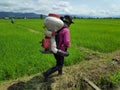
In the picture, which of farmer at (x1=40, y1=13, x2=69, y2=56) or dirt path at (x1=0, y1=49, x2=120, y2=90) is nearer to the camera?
farmer at (x1=40, y1=13, x2=69, y2=56)

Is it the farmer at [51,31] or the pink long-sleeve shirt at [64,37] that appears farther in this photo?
the pink long-sleeve shirt at [64,37]

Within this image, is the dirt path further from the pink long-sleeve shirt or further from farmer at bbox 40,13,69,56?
the pink long-sleeve shirt

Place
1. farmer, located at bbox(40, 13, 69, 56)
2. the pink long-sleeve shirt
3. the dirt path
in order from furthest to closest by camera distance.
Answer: the dirt path < the pink long-sleeve shirt < farmer, located at bbox(40, 13, 69, 56)

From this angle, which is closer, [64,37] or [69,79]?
[64,37]

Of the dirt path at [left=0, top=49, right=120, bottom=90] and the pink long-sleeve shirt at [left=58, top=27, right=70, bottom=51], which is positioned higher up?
the pink long-sleeve shirt at [left=58, top=27, right=70, bottom=51]

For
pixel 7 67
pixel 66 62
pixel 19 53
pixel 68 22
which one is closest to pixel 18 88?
pixel 7 67

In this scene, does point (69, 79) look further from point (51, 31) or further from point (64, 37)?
point (51, 31)

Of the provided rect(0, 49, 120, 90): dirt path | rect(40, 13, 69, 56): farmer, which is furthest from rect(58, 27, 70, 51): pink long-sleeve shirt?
rect(0, 49, 120, 90): dirt path

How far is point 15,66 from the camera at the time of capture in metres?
6.34

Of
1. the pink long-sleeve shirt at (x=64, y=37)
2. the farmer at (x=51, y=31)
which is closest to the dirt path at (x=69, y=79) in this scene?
the farmer at (x=51, y=31)

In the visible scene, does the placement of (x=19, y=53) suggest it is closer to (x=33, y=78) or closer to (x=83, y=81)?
(x=33, y=78)

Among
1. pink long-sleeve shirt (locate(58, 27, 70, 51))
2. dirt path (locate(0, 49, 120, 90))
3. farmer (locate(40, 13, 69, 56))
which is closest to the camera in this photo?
farmer (locate(40, 13, 69, 56))

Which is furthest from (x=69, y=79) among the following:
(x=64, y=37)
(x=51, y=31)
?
(x=51, y=31)

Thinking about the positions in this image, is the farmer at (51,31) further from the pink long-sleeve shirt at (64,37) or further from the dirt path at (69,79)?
the dirt path at (69,79)
